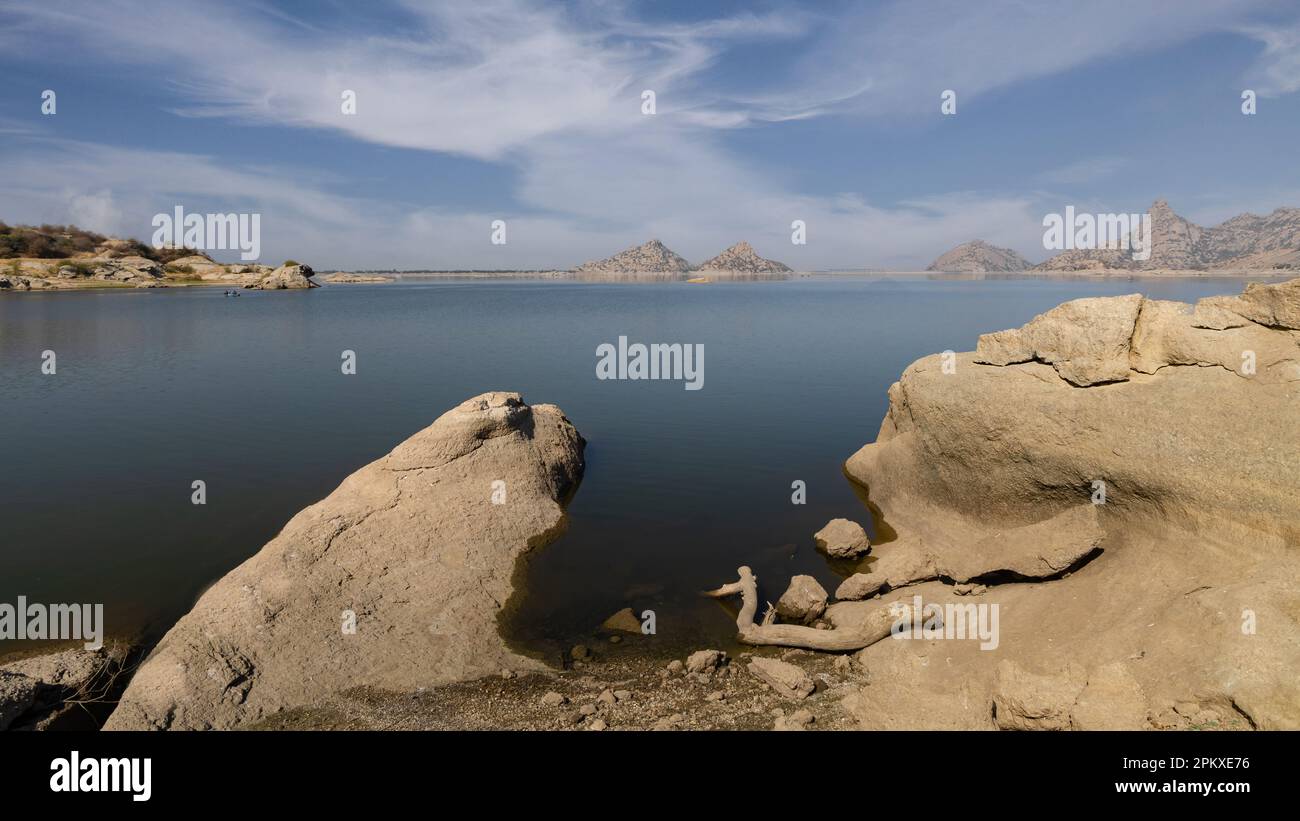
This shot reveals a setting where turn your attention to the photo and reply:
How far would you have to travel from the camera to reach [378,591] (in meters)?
14.7

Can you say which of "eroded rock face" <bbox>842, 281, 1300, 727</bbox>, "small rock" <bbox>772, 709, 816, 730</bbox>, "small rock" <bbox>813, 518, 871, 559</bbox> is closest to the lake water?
"small rock" <bbox>813, 518, 871, 559</bbox>

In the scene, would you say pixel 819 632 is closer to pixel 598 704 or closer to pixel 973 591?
pixel 973 591

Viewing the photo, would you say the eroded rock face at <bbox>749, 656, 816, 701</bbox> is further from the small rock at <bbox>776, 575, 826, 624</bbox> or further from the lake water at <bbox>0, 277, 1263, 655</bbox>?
the small rock at <bbox>776, 575, 826, 624</bbox>

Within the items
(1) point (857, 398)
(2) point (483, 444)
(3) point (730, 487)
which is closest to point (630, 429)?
(3) point (730, 487)

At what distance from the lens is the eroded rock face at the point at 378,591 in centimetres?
1148

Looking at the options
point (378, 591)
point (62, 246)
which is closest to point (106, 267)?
point (62, 246)

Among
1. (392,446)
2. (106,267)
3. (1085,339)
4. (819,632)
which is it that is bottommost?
(819,632)

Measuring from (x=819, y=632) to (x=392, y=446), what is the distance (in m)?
19.2

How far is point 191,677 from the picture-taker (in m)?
11.2

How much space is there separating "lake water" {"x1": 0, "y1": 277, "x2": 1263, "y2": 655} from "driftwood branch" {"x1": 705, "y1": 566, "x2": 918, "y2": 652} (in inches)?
22.8

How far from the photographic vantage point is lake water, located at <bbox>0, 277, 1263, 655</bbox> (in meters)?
16.2

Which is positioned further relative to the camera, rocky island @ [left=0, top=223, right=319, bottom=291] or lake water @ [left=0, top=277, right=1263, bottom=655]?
rocky island @ [left=0, top=223, right=319, bottom=291]

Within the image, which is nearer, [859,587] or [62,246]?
[859,587]

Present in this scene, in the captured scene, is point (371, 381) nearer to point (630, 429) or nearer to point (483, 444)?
point (630, 429)
